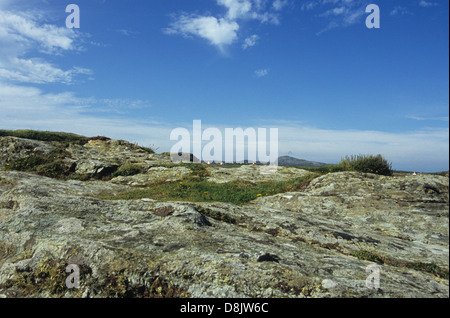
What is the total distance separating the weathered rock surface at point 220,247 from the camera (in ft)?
15.5

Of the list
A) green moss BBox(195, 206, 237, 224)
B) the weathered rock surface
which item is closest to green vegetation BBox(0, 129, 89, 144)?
the weathered rock surface

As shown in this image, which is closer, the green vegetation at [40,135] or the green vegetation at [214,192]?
the green vegetation at [214,192]

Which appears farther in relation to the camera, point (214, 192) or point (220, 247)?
point (214, 192)

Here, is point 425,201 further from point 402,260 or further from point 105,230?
point 105,230

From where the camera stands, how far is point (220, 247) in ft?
19.9

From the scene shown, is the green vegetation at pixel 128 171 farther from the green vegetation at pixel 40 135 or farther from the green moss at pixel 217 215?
the green moss at pixel 217 215

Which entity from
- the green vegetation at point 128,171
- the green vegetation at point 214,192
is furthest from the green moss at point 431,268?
the green vegetation at point 128,171

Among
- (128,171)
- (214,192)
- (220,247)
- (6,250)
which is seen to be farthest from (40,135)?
(220,247)

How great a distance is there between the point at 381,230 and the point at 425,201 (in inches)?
134

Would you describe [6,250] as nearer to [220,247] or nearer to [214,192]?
[220,247]

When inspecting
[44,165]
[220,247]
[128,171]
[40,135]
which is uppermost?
[40,135]

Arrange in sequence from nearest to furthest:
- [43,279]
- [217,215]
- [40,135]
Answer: [43,279], [217,215], [40,135]

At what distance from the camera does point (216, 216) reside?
9070 mm
